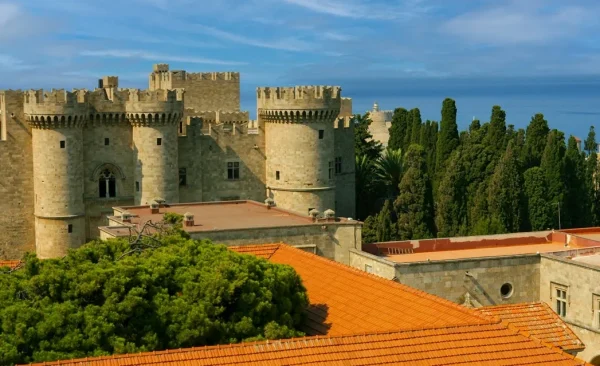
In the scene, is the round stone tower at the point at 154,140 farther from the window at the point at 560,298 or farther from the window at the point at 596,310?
the window at the point at 596,310

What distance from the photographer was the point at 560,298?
38.6m

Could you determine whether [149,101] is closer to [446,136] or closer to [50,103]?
[50,103]

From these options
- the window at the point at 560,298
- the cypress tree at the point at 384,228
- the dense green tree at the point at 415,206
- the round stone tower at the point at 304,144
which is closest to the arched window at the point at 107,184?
the round stone tower at the point at 304,144

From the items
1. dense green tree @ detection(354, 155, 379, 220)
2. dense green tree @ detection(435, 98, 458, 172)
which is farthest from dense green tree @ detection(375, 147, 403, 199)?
dense green tree @ detection(435, 98, 458, 172)

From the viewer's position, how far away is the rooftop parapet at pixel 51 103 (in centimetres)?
5025

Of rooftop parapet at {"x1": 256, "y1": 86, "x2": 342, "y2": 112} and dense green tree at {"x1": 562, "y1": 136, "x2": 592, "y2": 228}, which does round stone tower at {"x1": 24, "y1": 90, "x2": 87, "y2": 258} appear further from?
dense green tree at {"x1": 562, "y1": 136, "x2": 592, "y2": 228}

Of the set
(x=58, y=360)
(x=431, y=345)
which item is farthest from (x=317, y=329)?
(x=58, y=360)

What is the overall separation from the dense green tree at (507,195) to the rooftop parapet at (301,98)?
934cm

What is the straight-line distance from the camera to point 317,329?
2947 cm

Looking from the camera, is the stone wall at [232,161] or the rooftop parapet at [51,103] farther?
the stone wall at [232,161]

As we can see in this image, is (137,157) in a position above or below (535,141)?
below

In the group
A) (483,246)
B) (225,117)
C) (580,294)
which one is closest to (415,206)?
(225,117)

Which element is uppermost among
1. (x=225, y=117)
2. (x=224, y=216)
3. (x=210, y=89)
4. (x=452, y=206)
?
(x=210, y=89)

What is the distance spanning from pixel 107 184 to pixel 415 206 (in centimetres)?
1645
